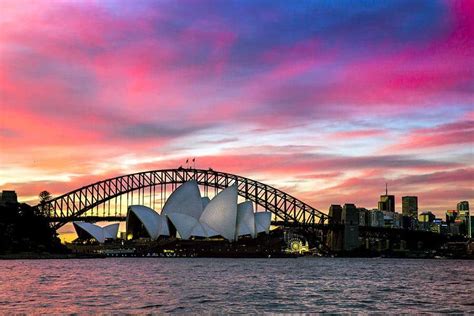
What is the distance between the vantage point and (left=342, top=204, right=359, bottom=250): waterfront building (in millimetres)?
191125

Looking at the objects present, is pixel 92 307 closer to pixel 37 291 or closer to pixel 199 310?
pixel 199 310

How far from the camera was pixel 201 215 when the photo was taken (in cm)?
15712

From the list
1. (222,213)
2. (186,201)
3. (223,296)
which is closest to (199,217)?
(186,201)

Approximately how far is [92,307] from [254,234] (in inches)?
4899

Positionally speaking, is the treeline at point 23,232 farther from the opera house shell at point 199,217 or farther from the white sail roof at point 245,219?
the white sail roof at point 245,219

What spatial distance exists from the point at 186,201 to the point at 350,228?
5258 cm

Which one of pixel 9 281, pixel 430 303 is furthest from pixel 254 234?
pixel 430 303

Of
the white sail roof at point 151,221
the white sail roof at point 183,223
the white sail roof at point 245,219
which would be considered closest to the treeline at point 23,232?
the white sail roof at point 151,221

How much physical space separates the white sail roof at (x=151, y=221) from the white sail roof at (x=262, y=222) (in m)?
21.0

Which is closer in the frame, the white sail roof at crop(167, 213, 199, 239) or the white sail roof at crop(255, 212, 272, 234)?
the white sail roof at crop(167, 213, 199, 239)

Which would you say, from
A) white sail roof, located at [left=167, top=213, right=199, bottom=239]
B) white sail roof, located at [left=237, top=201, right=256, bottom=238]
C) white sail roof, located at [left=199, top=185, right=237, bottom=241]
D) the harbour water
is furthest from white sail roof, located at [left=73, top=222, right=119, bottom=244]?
the harbour water

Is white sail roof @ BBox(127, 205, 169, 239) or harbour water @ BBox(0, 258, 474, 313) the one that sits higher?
white sail roof @ BBox(127, 205, 169, 239)

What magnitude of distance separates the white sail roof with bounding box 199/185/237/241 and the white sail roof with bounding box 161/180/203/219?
144 inches

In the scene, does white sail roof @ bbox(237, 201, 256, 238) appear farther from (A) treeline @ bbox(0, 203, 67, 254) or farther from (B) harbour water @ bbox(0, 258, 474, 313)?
(B) harbour water @ bbox(0, 258, 474, 313)
